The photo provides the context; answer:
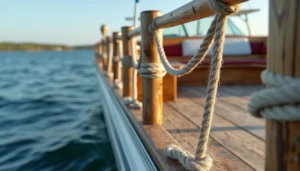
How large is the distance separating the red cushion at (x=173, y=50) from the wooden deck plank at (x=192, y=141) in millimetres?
2629

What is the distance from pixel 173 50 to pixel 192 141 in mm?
3722

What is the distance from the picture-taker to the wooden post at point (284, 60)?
70 centimetres

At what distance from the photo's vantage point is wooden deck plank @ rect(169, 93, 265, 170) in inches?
70.7

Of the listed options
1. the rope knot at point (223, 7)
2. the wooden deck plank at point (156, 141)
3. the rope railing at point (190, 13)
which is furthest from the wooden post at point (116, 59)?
the rope knot at point (223, 7)

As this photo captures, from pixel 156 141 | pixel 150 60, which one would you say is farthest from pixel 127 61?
pixel 156 141

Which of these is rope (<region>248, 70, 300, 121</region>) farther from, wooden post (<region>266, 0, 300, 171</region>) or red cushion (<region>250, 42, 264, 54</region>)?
red cushion (<region>250, 42, 264, 54</region>)

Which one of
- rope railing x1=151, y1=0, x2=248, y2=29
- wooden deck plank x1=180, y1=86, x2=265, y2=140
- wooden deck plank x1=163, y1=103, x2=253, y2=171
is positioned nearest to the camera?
rope railing x1=151, y1=0, x2=248, y2=29

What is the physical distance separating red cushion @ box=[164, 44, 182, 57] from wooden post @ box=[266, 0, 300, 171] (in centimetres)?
486

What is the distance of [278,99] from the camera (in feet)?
2.34

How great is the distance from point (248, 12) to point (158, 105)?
6.64 meters

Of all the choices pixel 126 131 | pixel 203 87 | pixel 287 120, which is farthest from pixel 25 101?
pixel 287 120

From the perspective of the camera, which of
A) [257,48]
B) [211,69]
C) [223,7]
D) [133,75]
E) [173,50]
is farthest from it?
[257,48]

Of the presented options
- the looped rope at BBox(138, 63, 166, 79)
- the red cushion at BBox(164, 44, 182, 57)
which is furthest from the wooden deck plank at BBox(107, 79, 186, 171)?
the red cushion at BBox(164, 44, 182, 57)

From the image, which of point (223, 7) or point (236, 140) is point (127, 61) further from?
point (223, 7)
